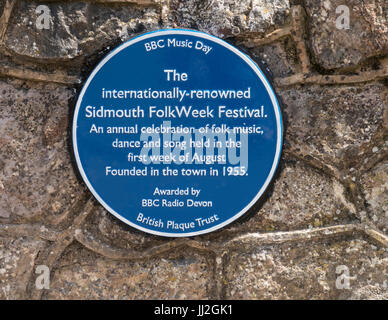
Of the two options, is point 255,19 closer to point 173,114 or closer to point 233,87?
point 233,87

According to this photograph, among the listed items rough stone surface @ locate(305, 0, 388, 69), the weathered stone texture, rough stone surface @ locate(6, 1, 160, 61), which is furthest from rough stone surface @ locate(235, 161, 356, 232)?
rough stone surface @ locate(6, 1, 160, 61)

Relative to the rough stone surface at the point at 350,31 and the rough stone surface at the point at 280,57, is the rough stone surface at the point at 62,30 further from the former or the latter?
the rough stone surface at the point at 350,31

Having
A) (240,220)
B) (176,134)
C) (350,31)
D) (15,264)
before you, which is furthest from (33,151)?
(350,31)

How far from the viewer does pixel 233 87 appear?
1.72 meters

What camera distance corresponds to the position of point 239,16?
1720 millimetres

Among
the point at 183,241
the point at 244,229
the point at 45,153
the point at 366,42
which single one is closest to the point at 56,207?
the point at 45,153

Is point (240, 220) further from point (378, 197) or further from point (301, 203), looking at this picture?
point (378, 197)

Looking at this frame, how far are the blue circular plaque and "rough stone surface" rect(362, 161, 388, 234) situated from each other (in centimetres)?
38

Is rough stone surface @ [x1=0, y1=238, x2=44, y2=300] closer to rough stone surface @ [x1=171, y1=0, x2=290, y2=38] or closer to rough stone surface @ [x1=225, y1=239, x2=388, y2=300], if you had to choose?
rough stone surface @ [x1=225, y1=239, x2=388, y2=300]

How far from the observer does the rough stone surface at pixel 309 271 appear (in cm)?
174

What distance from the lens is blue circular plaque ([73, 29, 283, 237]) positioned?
172 cm

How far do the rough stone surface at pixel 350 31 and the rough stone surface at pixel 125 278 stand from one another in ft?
3.06

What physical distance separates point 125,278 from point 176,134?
583 mm

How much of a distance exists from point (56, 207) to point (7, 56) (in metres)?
0.61
